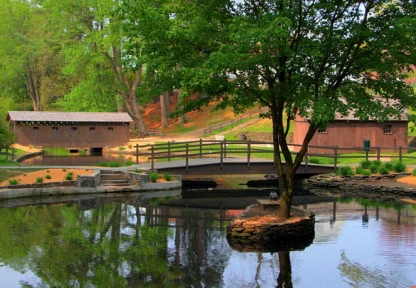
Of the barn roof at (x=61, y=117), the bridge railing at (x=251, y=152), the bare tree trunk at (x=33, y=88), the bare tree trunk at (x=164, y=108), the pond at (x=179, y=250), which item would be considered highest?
the bare tree trunk at (x=33, y=88)

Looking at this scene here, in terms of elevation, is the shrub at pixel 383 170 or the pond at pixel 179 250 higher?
the shrub at pixel 383 170

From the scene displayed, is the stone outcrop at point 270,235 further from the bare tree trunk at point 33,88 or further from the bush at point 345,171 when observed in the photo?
the bare tree trunk at point 33,88

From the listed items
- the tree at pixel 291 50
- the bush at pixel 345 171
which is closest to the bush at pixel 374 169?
the bush at pixel 345 171

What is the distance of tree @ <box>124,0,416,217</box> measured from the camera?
1103 cm

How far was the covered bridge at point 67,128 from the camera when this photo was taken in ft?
130

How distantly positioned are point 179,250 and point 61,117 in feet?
101

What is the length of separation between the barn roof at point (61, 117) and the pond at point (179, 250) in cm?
2289

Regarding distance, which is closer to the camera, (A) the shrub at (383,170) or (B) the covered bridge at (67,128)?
(A) the shrub at (383,170)

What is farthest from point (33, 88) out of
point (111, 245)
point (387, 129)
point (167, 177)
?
point (111, 245)

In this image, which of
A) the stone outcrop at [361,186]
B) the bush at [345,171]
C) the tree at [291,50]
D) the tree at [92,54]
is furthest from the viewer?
the tree at [92,54]

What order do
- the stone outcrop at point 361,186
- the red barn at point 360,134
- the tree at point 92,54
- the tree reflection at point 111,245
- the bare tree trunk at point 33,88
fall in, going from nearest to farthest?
the tree reflection at point 111,245 < the stone outcrop at point 361,186 < the red barn at point 360,134 < the tree at point 92,54 < the bare tree trunk at point 33,88

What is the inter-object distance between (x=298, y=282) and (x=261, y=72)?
558 cm

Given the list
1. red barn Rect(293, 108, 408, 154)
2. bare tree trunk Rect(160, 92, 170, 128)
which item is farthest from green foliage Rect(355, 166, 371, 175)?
bare tree trunk Rect(160, 92, 170, 128)

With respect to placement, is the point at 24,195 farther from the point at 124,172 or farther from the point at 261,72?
the point at 261,72
